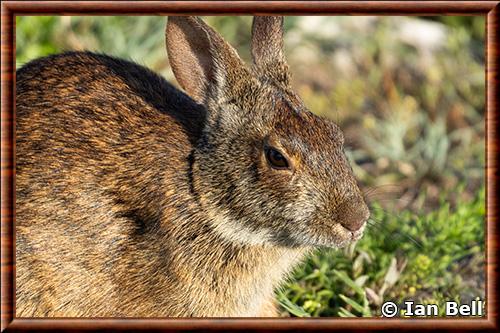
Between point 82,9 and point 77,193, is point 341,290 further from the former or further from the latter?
point 82,9

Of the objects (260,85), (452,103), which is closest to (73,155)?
(260,85)

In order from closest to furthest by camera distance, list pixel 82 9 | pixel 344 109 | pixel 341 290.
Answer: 1. pixel 82 9
2. pixel 341 290
3. pixel 344 109

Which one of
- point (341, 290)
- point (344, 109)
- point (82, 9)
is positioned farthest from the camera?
point (344, 109)

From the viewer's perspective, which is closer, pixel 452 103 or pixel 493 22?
pixel 493 22

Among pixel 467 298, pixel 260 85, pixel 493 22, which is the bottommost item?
pixel 467 298

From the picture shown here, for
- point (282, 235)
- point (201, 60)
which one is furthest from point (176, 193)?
point (201, 60)

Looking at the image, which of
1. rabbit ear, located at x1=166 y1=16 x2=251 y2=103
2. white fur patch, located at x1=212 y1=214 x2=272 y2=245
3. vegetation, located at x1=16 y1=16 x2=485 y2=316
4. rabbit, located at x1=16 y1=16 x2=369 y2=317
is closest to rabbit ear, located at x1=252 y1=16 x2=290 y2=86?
rabbit, located at x1=16 y1=16 x2=369 y2=317

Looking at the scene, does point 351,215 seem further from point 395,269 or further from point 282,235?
point 395,269

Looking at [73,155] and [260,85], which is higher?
[260,85]
